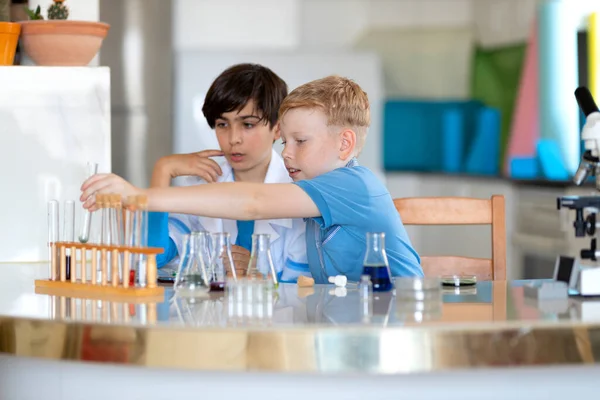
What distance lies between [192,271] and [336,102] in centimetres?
61

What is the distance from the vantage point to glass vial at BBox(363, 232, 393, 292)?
5.79ft

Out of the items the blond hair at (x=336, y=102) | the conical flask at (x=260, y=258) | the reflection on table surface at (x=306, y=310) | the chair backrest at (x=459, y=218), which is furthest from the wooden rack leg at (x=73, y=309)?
the chair backrest at (x=459, y=218)

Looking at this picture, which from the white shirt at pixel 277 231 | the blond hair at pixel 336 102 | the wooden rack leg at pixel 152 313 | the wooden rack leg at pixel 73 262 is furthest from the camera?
the white shirt at pixel 277 231

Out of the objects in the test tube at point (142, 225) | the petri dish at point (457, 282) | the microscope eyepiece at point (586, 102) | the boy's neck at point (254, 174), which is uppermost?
the microscope eyepiece at point (586, 102)

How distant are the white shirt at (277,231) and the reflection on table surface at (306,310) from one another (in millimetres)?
442

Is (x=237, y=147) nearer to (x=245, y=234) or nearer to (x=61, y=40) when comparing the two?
(x=245, y=234)

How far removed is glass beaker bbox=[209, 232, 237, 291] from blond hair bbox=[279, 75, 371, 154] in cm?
45

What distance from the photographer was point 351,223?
1.99 m

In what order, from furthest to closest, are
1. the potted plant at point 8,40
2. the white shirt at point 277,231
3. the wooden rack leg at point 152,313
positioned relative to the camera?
the potted plant at point 8,40
the white shirt at point 277,231
the wooden rack leg at point 152,313

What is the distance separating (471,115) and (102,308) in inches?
158

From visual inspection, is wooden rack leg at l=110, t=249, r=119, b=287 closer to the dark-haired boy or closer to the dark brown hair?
the dark-haired boy

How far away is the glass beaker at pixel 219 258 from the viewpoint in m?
1.77

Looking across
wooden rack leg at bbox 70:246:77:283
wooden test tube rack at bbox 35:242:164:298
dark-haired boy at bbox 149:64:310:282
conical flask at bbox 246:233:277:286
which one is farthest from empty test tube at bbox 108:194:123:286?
dark-haired boy at bbox 149:64:310:282

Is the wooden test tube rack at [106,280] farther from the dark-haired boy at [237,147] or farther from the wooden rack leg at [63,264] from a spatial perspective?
the dark-haired boy at [237,147]
